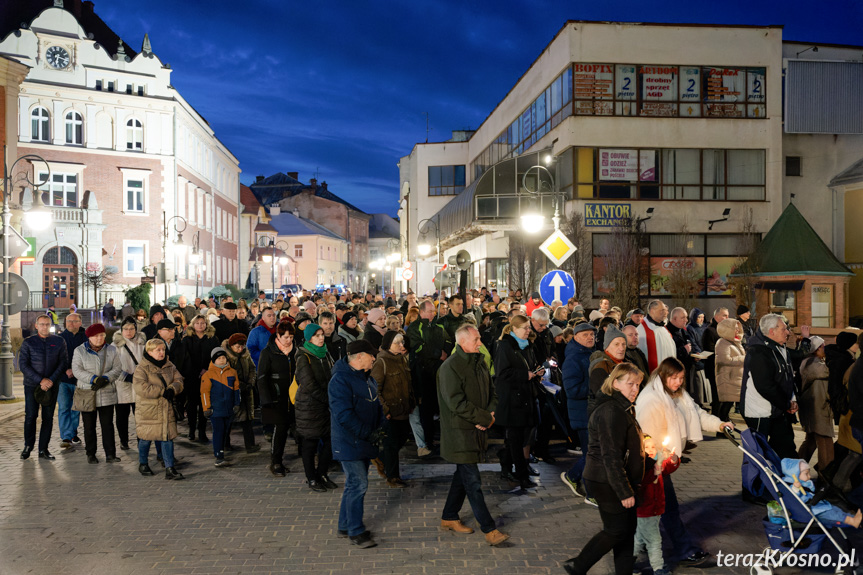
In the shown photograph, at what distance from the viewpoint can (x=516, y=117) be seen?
38.7m

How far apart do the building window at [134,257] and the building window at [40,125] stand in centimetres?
737

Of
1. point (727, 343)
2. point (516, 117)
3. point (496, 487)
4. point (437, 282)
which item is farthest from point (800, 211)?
point (496, 487)

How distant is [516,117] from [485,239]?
6733 millimetres

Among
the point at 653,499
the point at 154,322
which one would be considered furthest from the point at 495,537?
the point at 154,322

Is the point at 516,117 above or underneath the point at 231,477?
above

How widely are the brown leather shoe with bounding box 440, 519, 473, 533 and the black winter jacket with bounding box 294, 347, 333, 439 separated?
76.2 inches

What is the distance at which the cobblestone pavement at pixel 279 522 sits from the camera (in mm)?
5816

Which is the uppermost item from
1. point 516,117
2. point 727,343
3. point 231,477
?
point 516,117

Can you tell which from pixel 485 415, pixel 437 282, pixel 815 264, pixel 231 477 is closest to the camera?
pixel 485 415

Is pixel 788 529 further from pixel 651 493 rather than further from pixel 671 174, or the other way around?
pixel 671 174

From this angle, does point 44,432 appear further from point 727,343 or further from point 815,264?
point 815,264

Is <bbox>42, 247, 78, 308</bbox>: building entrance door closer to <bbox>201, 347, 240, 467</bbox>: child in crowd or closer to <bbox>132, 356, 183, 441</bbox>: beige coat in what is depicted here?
<bbox>201, 347, 240, 467</bbox>: child in crowd

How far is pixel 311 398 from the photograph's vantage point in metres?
7.94

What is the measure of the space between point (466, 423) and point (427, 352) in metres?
4.47
